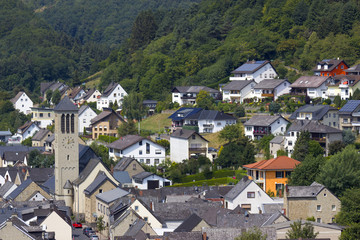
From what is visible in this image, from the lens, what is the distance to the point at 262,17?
10325 cm

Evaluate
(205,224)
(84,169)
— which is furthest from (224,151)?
(205,224)

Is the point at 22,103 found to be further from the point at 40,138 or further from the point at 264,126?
the point at 264,126

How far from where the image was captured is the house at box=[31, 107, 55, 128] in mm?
97875

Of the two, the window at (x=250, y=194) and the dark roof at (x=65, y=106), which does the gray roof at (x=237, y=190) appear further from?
the dark roof at (x=65, y=106)

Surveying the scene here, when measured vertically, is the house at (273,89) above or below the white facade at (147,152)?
above

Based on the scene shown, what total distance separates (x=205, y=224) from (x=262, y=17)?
59731mm

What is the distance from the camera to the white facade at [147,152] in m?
72.1

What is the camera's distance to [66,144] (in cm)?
6288

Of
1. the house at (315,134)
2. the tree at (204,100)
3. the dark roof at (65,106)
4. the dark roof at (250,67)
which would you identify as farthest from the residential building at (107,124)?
the house at (315,134)

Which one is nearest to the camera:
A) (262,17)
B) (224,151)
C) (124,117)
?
(224,151)

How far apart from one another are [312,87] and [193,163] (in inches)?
647

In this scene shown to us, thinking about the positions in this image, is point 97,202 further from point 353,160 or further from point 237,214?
point 353,160

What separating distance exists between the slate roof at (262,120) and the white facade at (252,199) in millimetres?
16096

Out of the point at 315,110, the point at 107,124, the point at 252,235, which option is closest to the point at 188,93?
the point at 107,124
